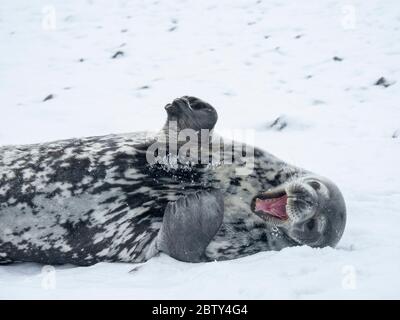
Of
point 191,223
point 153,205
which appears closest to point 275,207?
point 191,223

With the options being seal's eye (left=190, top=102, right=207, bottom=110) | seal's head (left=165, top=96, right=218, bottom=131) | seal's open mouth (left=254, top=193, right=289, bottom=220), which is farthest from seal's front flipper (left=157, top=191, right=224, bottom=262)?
seal's eye (left=190, top=102, right=207, bottom=110)

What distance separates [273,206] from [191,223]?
0.45 m

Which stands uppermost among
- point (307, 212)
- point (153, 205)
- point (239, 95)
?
point (307, 212)

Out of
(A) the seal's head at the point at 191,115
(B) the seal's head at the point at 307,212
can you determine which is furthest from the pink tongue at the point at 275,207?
(A) the seal's head at the point at 191,115

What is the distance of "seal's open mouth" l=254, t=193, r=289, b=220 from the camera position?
2660 millimetres

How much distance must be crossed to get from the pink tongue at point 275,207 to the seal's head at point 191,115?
67 centimetres

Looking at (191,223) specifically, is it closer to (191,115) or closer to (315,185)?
(315,185)

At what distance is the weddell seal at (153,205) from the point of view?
2623mm

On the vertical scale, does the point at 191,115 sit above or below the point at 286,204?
above

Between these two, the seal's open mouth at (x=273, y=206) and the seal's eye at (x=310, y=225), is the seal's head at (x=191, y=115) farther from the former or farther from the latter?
the seal's eye at (x=310, y=225)

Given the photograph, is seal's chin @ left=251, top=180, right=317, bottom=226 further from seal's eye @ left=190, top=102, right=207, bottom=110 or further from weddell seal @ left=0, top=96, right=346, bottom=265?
seal's eye @ left=190, top=102, right=207, bottom=110

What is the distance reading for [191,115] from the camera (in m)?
3.15
